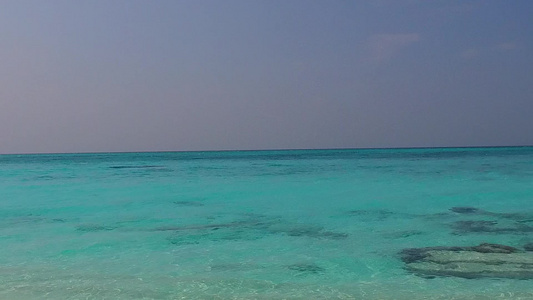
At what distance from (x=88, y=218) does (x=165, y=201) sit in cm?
353

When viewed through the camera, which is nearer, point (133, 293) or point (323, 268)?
point (133, 293)

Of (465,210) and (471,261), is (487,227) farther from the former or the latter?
(471,261)

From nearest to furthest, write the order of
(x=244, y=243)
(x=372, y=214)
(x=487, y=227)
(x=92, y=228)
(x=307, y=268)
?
(x=307, y=268)
(x=244, y=243)
(x=487, y=227)
(x=92, y=228)
(x=372, y=214)

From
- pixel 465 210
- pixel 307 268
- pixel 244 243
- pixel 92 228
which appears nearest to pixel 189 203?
pixel 92 228

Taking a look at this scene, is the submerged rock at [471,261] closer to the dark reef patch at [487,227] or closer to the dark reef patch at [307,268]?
the dark reef patch at [307,268]

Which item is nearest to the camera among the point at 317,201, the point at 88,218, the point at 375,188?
the point at 88,218

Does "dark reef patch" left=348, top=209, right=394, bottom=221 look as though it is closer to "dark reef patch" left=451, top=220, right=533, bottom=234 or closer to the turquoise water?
the turquoise water

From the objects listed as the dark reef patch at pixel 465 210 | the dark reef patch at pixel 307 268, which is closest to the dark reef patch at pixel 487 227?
the dark reef patch at pixel 465 210

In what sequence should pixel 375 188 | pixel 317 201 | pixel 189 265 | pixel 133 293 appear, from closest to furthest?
1. pixel 133 293
2. pixel 189 265
3. pixel 317 201
4. pixel 375 188

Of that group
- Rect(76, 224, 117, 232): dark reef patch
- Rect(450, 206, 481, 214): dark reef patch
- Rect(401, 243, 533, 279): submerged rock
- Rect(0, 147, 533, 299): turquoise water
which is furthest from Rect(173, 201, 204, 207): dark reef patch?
Rect(401, 243, 533, 279): submerged rock

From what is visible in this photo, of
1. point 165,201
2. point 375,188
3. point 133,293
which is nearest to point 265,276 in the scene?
point 133,293

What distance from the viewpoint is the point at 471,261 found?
7012mm

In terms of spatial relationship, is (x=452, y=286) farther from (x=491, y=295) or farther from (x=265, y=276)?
(x=265, y=276)

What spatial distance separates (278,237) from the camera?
916 cm
